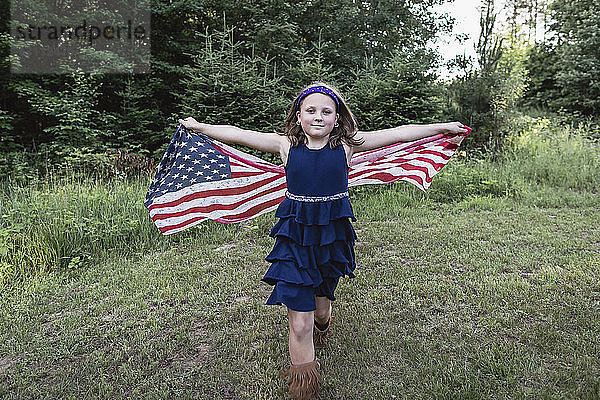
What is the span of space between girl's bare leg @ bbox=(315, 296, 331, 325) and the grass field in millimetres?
244

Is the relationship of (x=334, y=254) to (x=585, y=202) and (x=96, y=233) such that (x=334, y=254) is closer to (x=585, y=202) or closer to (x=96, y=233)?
(x=96, y=233)

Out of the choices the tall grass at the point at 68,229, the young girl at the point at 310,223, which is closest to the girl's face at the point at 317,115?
the young girl at the point at 310,223

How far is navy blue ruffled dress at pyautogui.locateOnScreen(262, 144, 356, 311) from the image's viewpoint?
287cm

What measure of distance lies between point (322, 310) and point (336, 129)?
135 centimetres

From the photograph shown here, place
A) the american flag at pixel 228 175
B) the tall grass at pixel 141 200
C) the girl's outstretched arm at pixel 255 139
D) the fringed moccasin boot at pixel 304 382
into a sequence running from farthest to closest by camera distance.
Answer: the tall grass at pixel 141 200
the american flag at pixel 228 175
the girl's outstretched arm at pixel 255 139
the fringed moccasin boot at pixel 304 382

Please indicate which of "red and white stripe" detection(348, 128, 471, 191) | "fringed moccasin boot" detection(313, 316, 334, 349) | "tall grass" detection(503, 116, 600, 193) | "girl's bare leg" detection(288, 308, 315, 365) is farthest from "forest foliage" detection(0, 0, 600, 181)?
"girl's bare leg" detection(288, 308, 315, 365)

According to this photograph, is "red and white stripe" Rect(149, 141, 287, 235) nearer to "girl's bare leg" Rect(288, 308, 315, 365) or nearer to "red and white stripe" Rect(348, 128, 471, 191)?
"red and white stripe" Rect(348, 128, 471, 191)

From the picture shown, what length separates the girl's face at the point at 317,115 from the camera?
2.91 meters

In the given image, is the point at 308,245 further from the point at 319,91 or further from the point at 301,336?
the point at 319,91

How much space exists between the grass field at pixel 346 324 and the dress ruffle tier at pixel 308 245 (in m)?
0.74

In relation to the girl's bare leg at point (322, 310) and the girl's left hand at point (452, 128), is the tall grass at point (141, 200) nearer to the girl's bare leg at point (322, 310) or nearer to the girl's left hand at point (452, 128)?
the girl's bare leg at point (322, 310)

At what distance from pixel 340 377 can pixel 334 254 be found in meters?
0.86

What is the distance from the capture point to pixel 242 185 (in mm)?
4164

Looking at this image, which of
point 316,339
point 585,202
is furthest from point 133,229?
point 585,202
